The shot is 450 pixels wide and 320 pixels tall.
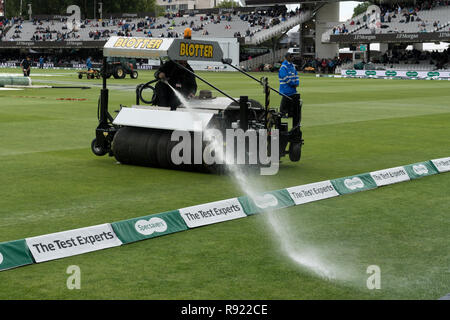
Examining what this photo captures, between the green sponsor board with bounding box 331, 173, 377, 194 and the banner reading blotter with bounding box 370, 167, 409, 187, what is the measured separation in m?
0.14

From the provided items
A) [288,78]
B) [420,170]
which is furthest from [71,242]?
[288,78]

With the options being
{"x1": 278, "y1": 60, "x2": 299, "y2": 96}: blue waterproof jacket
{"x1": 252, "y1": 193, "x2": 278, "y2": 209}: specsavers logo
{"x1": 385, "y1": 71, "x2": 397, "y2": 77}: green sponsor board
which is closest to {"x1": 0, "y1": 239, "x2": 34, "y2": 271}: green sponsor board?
{"x1": 252, "y1": 193, "x2": 278, "y2": 209}: specsavers logo

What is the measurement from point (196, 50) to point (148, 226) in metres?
4.59

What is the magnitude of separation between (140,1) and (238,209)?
128 meters

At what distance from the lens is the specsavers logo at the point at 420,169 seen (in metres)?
12.4

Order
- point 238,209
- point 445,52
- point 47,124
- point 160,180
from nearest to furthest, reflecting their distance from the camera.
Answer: point 238,209, point 160,180, point 47,124, point 445,52

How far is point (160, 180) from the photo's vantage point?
11.7m

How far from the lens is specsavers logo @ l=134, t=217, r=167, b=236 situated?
8008mm

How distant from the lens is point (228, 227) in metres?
8.59

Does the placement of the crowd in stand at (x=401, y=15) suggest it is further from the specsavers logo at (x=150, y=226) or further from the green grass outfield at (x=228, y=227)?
the specsavers logo at (x=150, y=226)

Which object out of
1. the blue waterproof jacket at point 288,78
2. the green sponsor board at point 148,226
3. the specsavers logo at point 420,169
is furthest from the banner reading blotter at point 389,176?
the blue waterproof jacket at point 288,78

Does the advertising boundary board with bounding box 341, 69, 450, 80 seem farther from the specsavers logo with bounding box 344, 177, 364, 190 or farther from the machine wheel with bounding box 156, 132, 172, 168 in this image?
the specsavers logo with bounding box 344, 177, 364, 190
